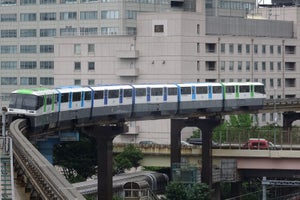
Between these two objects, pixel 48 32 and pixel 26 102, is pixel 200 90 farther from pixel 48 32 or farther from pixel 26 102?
pixel 48 32

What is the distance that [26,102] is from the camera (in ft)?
221

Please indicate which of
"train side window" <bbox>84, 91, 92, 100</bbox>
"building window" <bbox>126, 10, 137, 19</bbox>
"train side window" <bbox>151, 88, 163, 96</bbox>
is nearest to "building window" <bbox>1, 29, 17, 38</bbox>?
"building window" <bbox>126, 10, 137, 19</bbox>

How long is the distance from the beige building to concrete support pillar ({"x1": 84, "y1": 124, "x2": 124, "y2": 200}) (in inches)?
1628

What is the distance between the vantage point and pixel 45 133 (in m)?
68.2

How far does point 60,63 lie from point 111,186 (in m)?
50.8

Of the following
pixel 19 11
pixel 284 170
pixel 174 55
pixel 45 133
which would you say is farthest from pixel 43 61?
pixel 45 133

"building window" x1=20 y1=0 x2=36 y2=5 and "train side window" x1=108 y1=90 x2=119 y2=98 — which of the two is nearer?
"train side window" x1=108 y1=90 x2=119 y2=98

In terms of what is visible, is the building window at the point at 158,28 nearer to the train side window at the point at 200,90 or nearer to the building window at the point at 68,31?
the building window at the point at 68,31

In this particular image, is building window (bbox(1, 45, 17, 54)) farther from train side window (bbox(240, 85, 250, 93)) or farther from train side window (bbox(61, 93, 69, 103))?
train side window (bbox(61, 93, 69, 103))

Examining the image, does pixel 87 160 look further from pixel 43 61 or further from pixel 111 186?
pixel 43 61

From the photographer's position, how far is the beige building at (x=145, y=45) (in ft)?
403

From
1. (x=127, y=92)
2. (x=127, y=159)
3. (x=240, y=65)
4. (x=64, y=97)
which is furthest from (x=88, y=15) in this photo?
(x=64, y=97)

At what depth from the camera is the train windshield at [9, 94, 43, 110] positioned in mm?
66750

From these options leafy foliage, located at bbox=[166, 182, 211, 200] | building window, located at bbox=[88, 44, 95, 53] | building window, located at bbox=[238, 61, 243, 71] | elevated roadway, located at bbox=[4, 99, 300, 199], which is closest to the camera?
elevated roadway, located at bbox=[4, 99, 300, 199]
